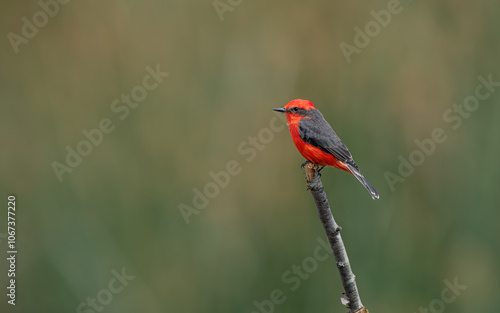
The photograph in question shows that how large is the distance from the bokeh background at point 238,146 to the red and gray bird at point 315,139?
469 millimetres

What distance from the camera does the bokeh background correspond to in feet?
9.44

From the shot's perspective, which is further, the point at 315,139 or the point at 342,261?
the point at 315,139

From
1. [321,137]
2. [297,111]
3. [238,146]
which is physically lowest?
[321,137]

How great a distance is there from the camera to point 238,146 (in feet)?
9.90

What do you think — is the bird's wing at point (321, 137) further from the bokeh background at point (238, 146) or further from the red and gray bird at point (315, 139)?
the bokeh background at point (238, 146)

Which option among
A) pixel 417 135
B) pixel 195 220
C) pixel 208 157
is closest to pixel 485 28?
pixel 417 135

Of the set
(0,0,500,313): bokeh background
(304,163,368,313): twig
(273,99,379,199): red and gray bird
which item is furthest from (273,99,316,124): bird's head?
(304,163,368,313): twig

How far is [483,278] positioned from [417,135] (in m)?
0.79

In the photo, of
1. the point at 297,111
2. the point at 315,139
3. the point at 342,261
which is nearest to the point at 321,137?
the point at 315,139

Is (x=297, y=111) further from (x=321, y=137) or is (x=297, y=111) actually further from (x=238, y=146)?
(x=238, y=146)

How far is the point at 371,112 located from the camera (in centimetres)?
297

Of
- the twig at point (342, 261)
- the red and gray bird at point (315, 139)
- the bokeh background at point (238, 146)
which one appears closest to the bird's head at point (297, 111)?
the red and gray bird at point (315, 139)

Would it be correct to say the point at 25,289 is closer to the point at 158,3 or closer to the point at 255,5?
the point at 158,3

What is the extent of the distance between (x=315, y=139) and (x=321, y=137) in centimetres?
3
